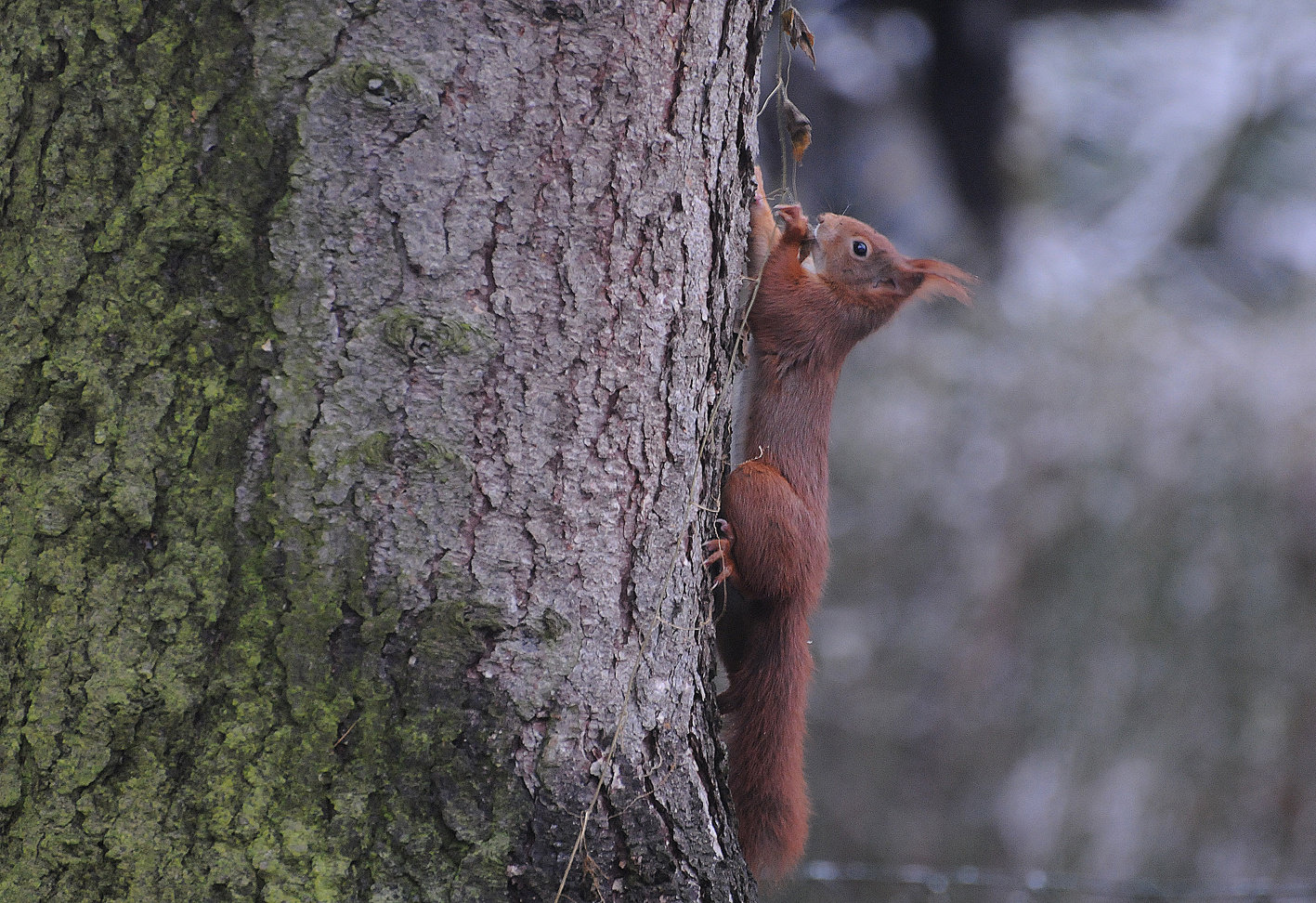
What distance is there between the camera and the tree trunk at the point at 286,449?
1.10m

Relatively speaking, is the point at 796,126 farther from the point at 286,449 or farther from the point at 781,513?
the point at 286,449

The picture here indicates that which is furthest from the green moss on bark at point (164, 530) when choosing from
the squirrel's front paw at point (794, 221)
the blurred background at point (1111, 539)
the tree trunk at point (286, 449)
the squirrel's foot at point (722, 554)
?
the blurred background at point (1111, 539)

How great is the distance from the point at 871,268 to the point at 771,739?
46.2 inches

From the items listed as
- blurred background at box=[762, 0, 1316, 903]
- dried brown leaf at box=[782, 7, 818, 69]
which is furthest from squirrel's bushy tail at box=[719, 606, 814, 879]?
blurred background at box=[762, 0, 1316, 903]

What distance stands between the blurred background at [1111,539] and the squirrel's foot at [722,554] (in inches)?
123

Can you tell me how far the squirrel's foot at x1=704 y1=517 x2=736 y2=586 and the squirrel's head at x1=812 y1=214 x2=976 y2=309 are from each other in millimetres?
802

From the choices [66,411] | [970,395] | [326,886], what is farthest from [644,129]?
[970,395]

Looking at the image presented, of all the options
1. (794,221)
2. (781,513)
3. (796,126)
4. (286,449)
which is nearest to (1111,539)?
(794,221)

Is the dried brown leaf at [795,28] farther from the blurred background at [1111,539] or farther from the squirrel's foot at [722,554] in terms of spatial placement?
the blurred background at [1111,539]

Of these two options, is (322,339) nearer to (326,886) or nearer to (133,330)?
(133,330)

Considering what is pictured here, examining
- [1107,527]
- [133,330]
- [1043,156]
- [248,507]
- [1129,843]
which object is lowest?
[1129,843]

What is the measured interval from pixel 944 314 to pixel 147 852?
4.71 m

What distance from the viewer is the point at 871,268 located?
232cm

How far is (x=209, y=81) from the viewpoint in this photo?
1119 millimetres
